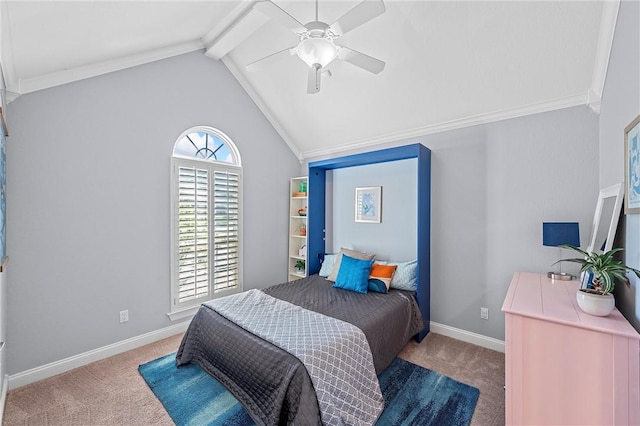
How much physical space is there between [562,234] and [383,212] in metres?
1.83

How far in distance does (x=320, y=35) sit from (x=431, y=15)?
1.13 metres

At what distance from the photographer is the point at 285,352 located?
1802mm

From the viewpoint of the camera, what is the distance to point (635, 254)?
146 centimetres

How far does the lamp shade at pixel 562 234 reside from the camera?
224 cm

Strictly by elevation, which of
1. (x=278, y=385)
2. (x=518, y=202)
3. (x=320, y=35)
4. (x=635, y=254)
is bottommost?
(x=278, y=385)

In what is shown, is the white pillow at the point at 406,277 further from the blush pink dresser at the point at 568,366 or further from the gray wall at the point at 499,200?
the blush pink dresser at the point at 568,366

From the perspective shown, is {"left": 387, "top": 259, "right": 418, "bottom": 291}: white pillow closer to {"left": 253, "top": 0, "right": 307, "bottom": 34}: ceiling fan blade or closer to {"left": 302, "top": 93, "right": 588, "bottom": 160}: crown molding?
{"left": 302, "top": 93, "right": 588, "bottom": 160}: crown molding

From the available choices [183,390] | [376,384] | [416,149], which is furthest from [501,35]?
[183,390]

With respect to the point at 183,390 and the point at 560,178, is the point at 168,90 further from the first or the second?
the point at 560,178

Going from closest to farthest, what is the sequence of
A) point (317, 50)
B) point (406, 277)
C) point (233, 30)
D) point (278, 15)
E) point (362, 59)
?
point (278, 15)
point (317, 50)
point (362, 59)
point (233, 30)
point (406, 277)

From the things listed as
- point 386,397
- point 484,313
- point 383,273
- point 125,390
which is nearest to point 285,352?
point 386,397

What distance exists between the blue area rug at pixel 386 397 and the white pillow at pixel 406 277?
2.67 feet

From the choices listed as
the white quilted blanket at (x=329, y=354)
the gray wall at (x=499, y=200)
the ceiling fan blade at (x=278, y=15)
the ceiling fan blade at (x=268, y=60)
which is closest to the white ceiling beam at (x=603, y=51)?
the gray wall at (x=499, y=200)

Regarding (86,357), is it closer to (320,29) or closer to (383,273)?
(383,273)
